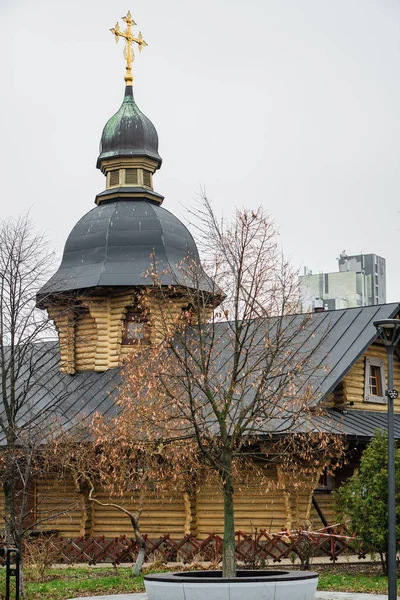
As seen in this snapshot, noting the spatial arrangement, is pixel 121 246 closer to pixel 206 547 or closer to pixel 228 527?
pixel 206 547

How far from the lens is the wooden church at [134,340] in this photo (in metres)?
24.2

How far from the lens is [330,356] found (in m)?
25.2

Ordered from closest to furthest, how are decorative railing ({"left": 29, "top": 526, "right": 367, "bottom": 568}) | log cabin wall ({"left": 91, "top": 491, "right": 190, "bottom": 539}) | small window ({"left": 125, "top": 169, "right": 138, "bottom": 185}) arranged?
decorative railing ({"left": 29, "top": 526, "right": 367, "bottom": 568}), log cabin wall ({"left": 91, "top": 491, "right": 190, "bottom": 539}), small window ({"left": 125, "top": 169, "right": 138, "bottom": 185})

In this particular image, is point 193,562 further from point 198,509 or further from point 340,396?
point 340,396

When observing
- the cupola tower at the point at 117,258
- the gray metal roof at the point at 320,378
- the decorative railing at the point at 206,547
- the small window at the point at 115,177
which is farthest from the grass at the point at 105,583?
the small window at the point at 115,177

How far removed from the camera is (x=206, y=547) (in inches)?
894

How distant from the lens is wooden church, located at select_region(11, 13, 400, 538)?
24.2m

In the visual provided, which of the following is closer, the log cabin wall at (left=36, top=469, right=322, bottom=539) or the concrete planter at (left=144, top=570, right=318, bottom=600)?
the concrete planter at (left=144, top=570, right=318, bottom=600)

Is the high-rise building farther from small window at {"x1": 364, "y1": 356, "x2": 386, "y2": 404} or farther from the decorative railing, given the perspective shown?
the decorative railing

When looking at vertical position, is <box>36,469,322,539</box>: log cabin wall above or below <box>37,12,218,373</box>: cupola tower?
below

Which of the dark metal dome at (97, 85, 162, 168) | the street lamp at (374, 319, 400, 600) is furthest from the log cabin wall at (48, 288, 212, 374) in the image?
the street lamp at (374, 319, 400, 600)

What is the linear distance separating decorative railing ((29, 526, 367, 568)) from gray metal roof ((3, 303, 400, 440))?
8.17 feet

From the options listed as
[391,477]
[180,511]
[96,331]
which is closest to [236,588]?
[391,477]

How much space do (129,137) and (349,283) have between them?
3888cm
